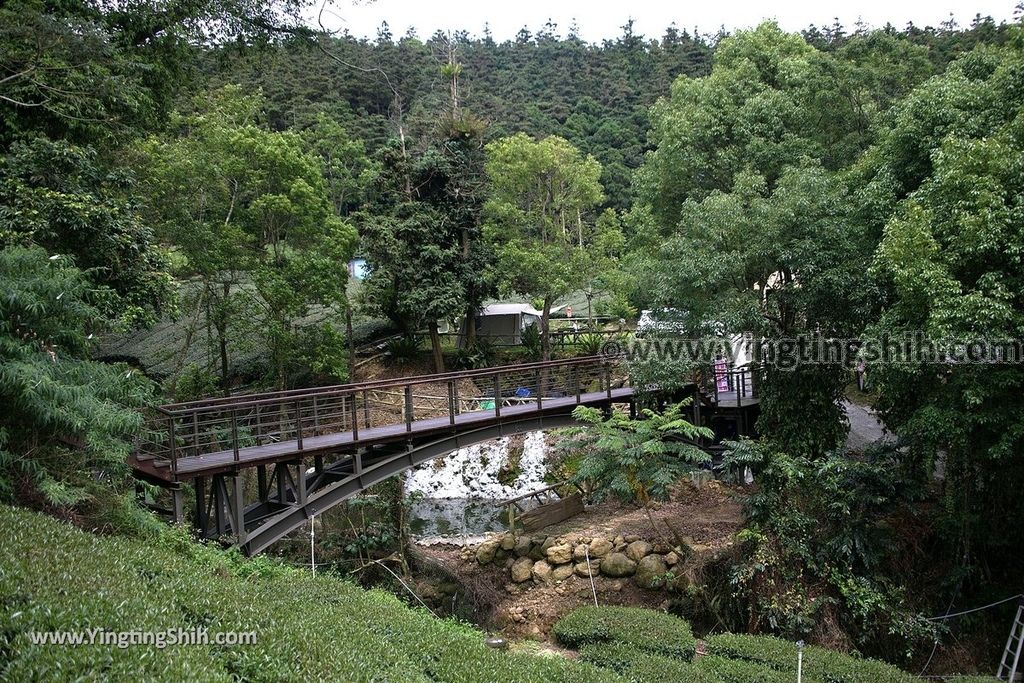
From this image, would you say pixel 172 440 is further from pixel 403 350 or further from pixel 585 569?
pixel 403 350

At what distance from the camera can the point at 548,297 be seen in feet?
63.6

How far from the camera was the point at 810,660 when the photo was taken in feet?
28.9

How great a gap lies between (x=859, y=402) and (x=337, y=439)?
1423 centimetres

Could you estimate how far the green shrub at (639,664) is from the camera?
8117 mm

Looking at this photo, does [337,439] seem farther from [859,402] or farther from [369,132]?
[369,132]

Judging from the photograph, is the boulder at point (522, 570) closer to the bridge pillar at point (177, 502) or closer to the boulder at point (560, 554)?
the boulder at point (560, 554)

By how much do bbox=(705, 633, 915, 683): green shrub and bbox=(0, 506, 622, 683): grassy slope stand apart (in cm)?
279

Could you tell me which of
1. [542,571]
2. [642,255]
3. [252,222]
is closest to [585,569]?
[542,571]

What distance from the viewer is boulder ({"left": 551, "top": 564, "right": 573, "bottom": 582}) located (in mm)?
12516

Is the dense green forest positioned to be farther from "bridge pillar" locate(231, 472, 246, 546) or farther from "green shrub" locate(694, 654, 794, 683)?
"green shrub" locate(694, 654, 794, 683)

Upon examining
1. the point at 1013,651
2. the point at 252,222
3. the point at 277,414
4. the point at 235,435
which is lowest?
the point at 1013,651

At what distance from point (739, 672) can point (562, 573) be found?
4.46 metres

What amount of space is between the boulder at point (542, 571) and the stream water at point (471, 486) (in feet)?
7.21

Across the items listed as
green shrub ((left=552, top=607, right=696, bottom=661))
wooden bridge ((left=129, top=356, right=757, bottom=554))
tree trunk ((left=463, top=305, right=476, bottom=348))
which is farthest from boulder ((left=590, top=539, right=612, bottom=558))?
tree trunk ((left=463, top=305, right=476, bottom=348))
